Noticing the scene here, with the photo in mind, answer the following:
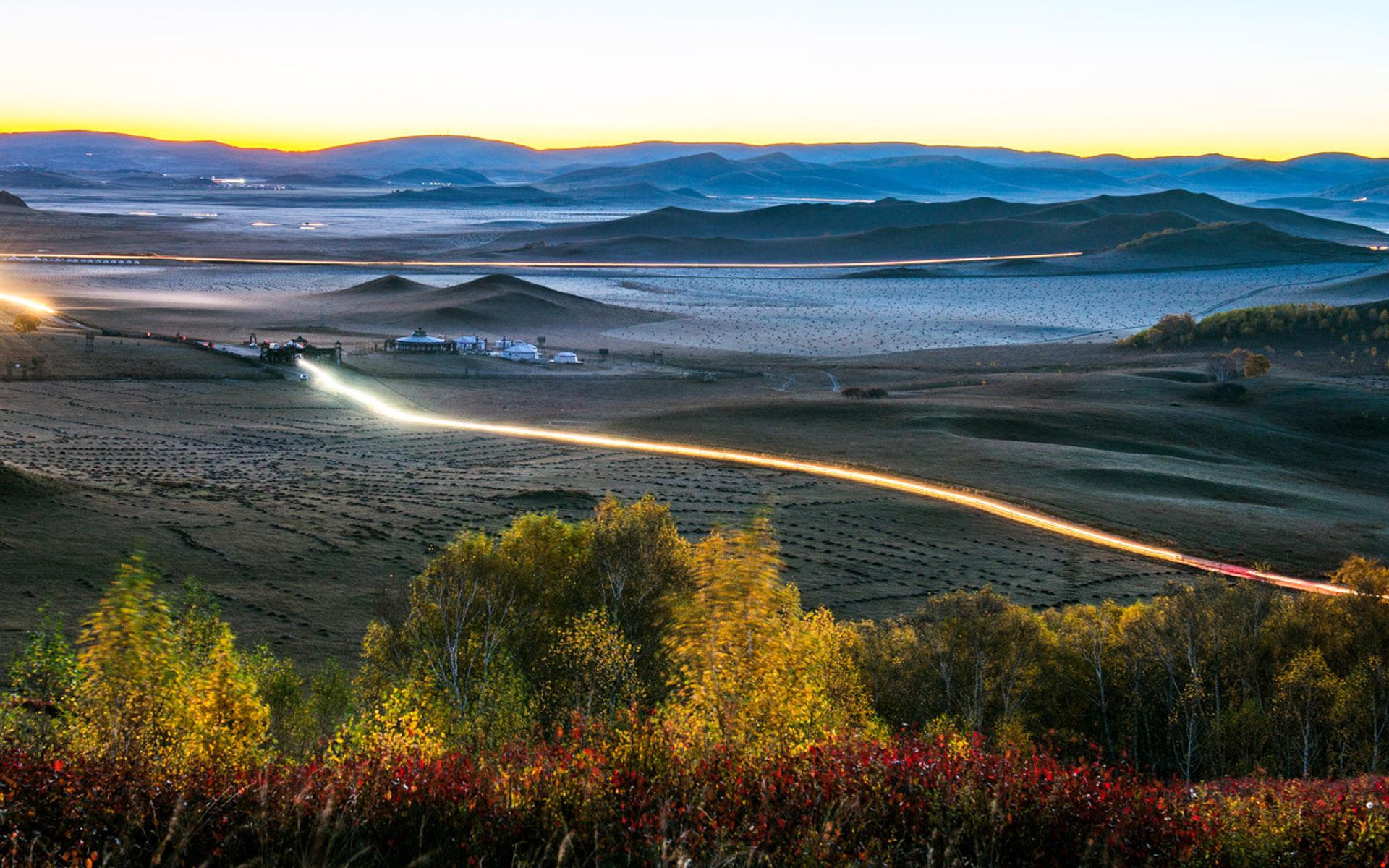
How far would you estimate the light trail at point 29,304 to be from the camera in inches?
4168

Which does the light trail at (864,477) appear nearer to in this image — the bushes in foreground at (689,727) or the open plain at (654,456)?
the open plain at (654,456)

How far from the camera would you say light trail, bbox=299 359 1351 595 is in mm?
39719

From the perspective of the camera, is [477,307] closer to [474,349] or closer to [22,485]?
[474,349]

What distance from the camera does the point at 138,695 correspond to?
15047mm

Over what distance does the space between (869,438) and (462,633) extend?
43.0 meters

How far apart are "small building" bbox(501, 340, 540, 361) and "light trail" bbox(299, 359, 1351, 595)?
1860 cm

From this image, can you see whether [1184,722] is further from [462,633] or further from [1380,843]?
[462,633]

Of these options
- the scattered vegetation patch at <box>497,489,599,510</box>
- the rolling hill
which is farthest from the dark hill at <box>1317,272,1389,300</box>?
the scattered vegetation patch at <box>497,489,599,510</box>

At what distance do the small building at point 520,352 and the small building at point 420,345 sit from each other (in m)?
4.62

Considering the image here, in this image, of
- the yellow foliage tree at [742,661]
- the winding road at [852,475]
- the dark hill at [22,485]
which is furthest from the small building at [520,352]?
the yellow foliage tree at [742,661]

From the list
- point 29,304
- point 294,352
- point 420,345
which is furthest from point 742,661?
point 29,304

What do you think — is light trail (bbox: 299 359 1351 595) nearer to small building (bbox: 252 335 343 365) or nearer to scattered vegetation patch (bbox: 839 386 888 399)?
small building (bbox: 252 335 343 365)

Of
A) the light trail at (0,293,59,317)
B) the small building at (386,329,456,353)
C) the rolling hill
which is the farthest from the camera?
the rolling hill

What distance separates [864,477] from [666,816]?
139ft
